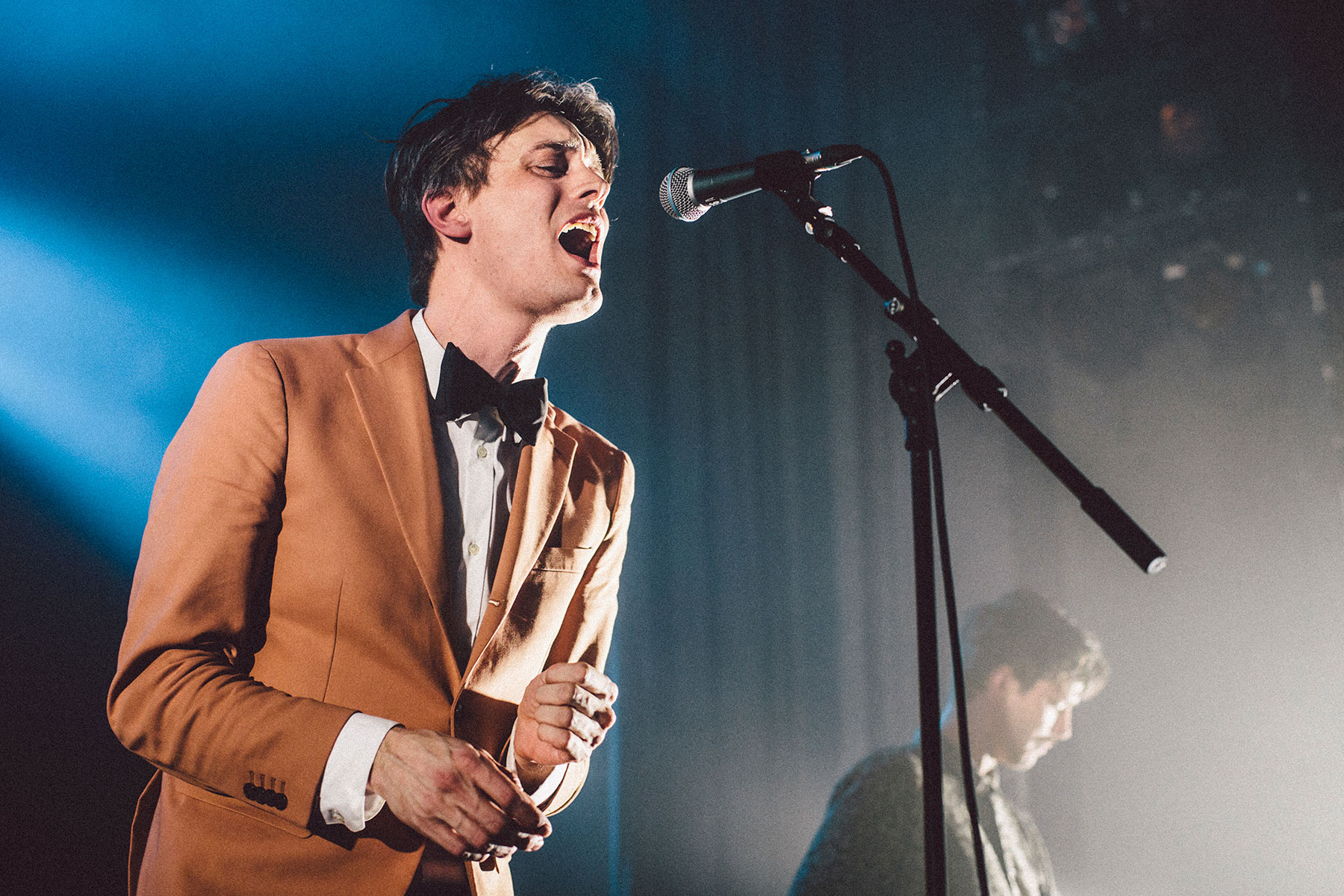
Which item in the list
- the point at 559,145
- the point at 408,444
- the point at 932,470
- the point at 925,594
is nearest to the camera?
the point at 925,594

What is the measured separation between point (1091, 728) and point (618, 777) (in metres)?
3.06

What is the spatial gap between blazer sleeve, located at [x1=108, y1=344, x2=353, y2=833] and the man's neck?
1.41ft

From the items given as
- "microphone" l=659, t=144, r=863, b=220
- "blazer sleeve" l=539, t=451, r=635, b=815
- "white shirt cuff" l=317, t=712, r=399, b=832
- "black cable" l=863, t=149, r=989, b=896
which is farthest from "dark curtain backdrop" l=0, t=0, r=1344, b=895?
"black cable" l=863, t=149, r=989, b=896

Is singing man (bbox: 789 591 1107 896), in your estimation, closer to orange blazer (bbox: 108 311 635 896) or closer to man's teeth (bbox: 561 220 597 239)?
orange blazer (bbox: 108 311 635 896)

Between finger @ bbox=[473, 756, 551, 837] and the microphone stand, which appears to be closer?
the microphone stand

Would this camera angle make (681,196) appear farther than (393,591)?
Yes

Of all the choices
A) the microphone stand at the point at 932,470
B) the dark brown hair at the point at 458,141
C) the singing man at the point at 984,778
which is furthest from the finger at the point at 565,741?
the singing man at the point at 984,778

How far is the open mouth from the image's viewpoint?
1.83 m

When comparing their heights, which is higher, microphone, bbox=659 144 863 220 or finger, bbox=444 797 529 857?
microphone, bbox=659 144 863 220

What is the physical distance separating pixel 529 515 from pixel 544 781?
0.54m

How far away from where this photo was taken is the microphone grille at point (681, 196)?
1.61 meters

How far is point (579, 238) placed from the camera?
73.9 inches

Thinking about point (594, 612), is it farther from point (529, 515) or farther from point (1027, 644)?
point (1027, 644)

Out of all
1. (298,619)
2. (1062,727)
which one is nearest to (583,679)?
(298,619)
